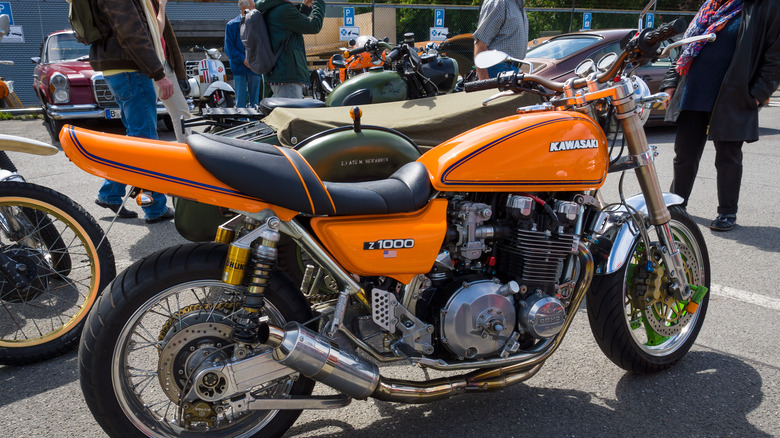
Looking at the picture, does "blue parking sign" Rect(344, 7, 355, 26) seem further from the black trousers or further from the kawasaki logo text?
the kawasaki logo text

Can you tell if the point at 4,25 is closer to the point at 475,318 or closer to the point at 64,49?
the point at 475,318

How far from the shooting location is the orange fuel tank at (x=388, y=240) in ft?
6.37

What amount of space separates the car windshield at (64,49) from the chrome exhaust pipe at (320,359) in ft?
30.9

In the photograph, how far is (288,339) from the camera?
6.07ft

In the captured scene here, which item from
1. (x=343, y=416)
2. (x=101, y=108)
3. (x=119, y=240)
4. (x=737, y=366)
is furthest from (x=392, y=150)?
(x=101, y=108)

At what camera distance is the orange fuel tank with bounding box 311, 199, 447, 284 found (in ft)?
6.37

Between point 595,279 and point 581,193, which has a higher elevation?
point 581,193

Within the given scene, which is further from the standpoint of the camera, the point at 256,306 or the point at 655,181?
the point at 655,181

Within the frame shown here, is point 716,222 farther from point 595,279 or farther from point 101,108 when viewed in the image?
point 101,108

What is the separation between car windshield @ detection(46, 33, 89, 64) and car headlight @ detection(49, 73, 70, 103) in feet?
3.29

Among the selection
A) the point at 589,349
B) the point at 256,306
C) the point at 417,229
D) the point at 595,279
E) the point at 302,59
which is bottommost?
the point at 589,349

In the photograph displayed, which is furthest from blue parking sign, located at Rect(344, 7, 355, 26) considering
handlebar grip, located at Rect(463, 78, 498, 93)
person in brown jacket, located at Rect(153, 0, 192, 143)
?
handlebar grip, located at Rect(463, 78, 498, 93)

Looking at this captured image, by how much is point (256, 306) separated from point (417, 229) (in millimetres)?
595

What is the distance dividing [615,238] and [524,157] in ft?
2.20
